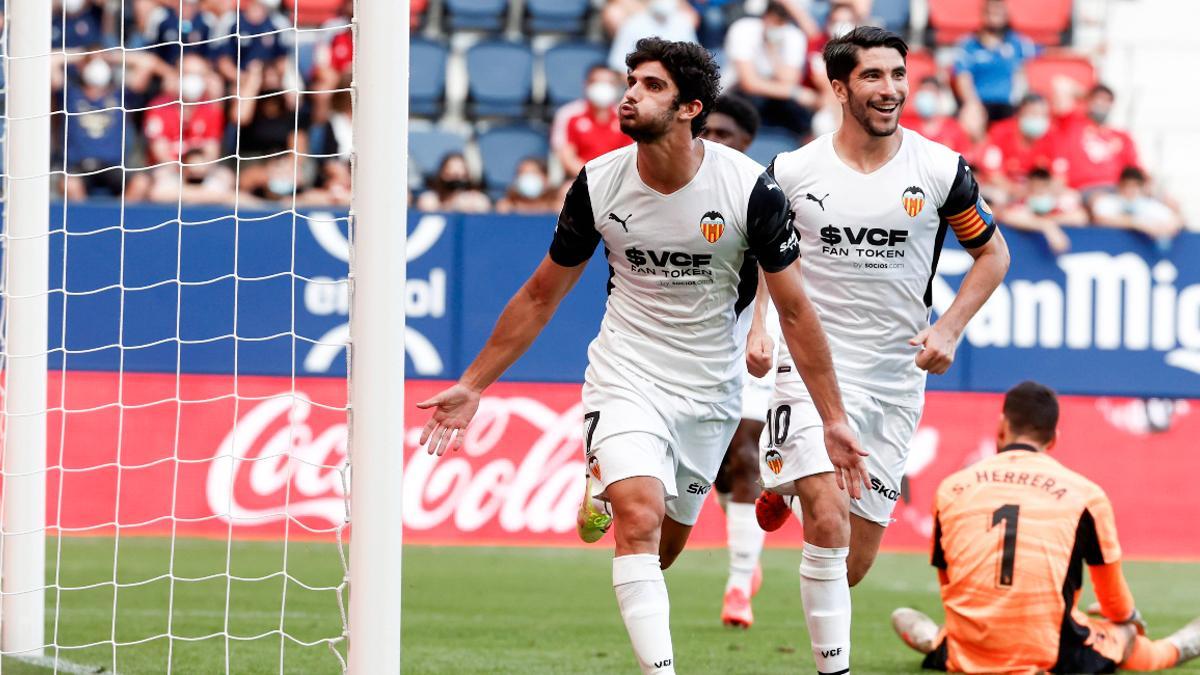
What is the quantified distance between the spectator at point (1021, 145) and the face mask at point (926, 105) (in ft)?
1.65

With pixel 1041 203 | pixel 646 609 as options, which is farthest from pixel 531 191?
pixel 646 609

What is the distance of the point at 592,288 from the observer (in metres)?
11.3

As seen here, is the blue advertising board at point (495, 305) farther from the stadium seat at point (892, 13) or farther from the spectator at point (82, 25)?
the stadium seat at point (892, 13)

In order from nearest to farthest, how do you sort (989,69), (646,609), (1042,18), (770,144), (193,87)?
(646,609) → (193,87) → (770,144) → (989,69) → (1042,18)

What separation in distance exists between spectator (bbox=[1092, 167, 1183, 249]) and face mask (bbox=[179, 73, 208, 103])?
6.60 meters

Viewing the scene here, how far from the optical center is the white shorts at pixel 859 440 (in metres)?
5.74

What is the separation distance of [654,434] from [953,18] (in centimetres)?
1012

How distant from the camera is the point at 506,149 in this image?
13.4 metres

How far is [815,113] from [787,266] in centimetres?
826

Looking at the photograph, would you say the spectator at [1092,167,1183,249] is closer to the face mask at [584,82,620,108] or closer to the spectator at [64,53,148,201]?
the face mask at [584,82,620,108]

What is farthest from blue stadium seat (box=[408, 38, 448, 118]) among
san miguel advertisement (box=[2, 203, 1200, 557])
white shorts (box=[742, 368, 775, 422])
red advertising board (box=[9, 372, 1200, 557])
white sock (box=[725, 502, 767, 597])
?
white sock (box=[725, 502, 767, 597])

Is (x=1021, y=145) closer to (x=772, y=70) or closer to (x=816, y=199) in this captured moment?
(x=772, y=70)

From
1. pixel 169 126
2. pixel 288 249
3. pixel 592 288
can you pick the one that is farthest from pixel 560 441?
pixel 169 126

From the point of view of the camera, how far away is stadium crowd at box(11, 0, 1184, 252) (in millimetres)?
12164
